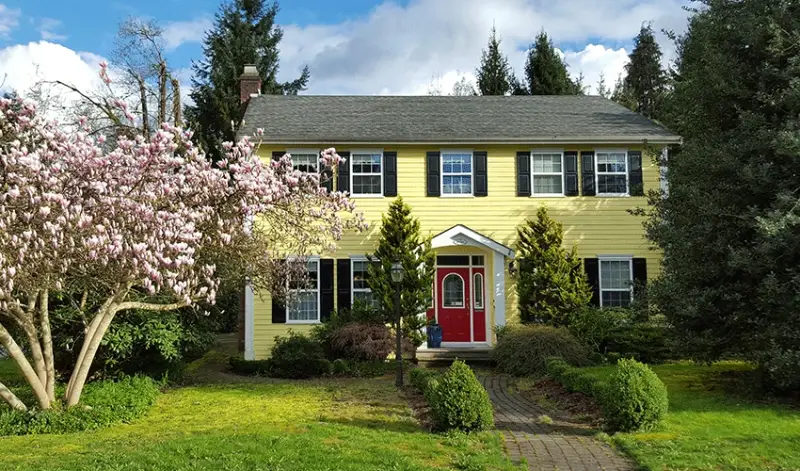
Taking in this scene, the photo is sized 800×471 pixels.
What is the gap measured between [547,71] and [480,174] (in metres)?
16.7

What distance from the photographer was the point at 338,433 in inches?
317

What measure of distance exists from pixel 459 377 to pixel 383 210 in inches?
350

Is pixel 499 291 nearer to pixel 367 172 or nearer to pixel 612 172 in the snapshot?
pixel 612 172

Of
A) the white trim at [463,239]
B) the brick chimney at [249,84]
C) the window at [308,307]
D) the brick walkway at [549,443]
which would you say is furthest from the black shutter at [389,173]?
the brick walkway at [549,443]

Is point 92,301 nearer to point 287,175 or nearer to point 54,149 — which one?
point 54,149

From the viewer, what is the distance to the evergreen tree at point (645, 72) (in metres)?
39.8

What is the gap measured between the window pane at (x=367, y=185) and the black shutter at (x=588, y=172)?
536cm

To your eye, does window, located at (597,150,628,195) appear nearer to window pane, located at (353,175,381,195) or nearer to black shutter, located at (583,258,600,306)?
black shutter, located at (583,258,600,306)

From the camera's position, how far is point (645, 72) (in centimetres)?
4075

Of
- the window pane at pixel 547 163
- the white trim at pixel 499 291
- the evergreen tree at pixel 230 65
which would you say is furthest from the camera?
the evergreen tree at pixel 230 65

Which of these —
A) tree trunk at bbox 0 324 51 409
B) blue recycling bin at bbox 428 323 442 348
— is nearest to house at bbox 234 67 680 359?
blue recycling bin at bbox 428 323 442 348

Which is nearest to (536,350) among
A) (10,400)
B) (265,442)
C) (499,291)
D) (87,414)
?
(499,291)

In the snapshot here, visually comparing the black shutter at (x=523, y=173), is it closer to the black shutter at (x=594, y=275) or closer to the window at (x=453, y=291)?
the black shutter at (x=594, y=275)

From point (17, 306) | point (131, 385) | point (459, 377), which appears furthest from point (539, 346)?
point (17, 306)
